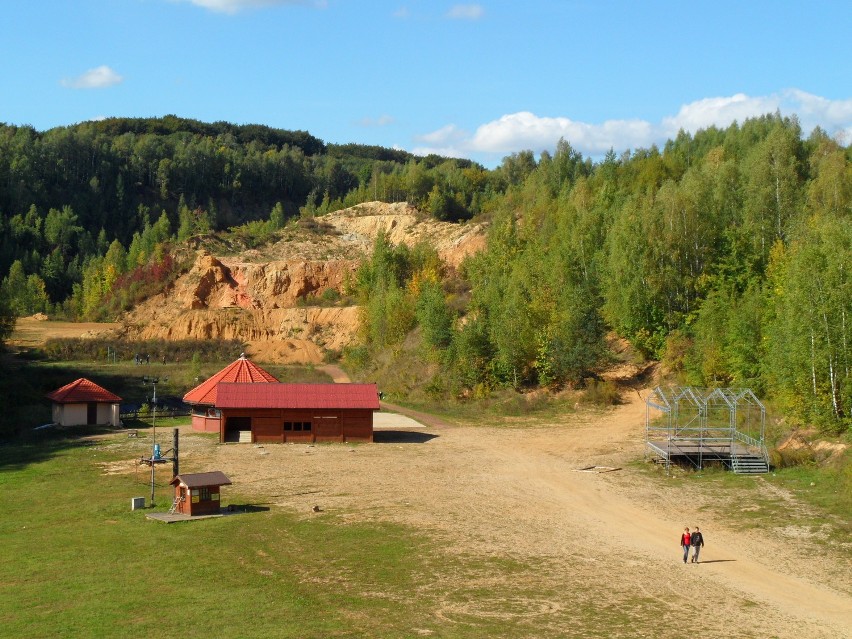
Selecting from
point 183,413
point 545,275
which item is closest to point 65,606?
point 183,413

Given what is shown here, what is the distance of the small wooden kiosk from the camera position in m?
31.3

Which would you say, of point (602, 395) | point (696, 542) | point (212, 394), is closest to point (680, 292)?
point (602, 395)

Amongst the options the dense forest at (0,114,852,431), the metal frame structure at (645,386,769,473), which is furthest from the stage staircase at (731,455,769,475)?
the dense forest at (0,114,852,431)

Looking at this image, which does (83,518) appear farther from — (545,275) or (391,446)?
(545,275)

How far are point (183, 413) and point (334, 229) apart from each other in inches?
2226

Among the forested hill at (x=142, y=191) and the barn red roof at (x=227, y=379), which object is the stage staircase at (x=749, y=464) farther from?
the forested hill at (x=142, y=191)

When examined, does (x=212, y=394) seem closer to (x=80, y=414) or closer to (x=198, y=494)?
(x=80, y=414)

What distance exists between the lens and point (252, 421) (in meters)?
47.8

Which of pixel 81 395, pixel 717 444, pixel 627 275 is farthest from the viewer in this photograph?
pixel 627 275

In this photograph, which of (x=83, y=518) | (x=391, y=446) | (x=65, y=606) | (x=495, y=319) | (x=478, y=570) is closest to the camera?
(x=65, y=606)

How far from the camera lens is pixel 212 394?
5172cm

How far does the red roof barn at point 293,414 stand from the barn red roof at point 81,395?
9.16m

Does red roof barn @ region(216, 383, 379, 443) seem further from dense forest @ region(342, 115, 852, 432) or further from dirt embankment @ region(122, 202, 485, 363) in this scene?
dirt embankment @ region(122, 202, 485, 363)

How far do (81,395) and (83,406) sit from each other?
2.35 ft
